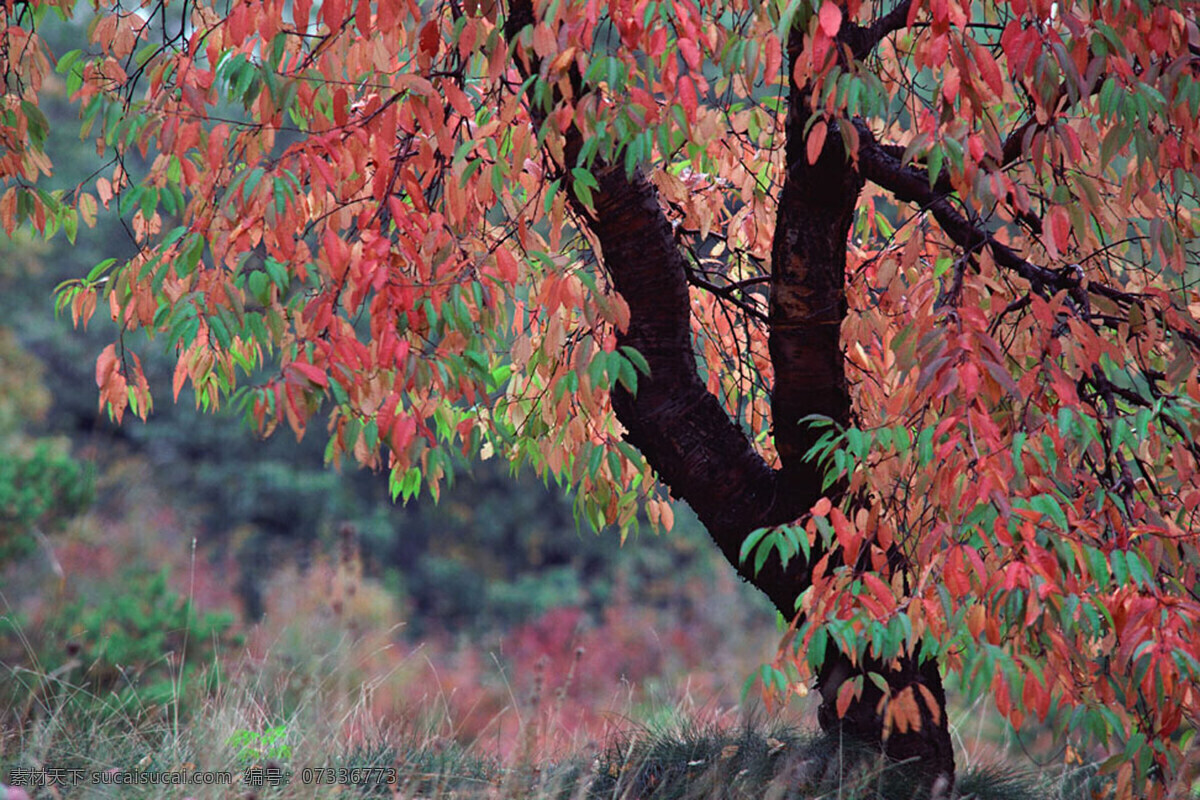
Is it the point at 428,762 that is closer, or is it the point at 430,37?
the point at 430,37

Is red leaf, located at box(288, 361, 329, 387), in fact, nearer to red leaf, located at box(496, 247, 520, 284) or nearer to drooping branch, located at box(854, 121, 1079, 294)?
red leaf, located at box(496, 247, 520, 284)

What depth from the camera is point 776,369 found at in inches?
140

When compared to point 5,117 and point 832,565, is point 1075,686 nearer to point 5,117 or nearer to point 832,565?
point 832,565

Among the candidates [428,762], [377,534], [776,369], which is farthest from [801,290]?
[377,534]

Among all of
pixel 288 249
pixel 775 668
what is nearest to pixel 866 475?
pixel 775 668

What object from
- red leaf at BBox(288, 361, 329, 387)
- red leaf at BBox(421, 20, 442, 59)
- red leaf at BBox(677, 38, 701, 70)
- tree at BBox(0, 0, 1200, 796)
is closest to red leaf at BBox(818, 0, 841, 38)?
tree at BBox(0, 0, 1200, 796)

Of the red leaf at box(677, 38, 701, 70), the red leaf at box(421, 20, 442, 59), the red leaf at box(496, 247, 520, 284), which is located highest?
the red leaf at box(421, 20, 442, 59)

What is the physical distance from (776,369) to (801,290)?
28 centimetres

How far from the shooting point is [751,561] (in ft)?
12.4

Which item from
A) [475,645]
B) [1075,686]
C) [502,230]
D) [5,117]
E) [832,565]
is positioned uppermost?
[5,117]

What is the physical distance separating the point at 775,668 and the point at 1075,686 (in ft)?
2.56

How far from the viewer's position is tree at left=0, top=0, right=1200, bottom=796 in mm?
2496

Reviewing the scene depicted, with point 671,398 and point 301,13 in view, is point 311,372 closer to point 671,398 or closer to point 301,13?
point 301,13

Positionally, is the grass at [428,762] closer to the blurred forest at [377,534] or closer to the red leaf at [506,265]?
the red leaf at [506,265]
